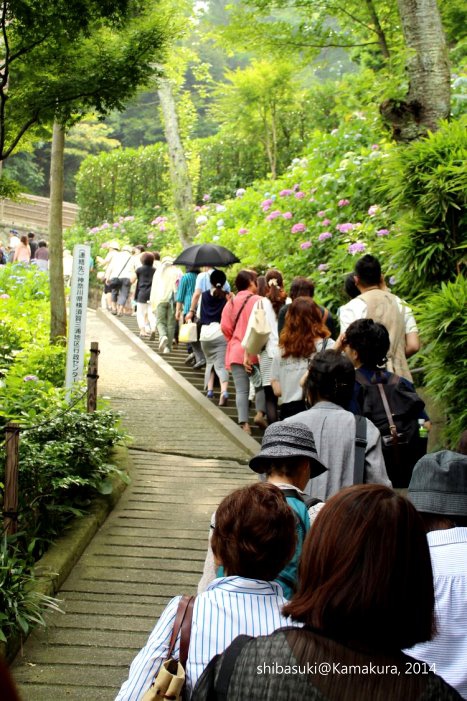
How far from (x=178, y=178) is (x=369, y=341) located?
61.6ft

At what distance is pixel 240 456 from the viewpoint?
9.64 metres

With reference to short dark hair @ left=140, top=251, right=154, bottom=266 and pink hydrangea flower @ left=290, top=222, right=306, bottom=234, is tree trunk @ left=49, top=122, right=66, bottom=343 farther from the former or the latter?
short dark hair @ left=140, top=251, right=154, bottom=266

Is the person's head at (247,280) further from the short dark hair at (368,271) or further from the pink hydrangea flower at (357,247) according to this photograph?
the short dark hair at (368,271)

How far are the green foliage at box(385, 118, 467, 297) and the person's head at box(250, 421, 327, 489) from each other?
12.9 feet

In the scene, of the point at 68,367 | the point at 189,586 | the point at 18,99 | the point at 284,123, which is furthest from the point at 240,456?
the point at 284,123

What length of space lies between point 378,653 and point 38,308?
1343 centimetres

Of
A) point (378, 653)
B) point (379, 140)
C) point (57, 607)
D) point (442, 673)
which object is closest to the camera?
point (378, 653)

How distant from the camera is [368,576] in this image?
196cm

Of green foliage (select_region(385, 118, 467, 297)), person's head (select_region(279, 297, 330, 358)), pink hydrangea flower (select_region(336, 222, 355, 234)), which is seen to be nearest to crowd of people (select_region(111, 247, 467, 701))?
person's head (select_region(279, 297, 330, 358))

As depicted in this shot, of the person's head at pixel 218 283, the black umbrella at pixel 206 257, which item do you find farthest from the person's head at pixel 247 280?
the black umbrella at pixel 206 257

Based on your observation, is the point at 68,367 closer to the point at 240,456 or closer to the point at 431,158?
the point at 240,456

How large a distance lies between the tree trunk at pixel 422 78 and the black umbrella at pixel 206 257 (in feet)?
15.8

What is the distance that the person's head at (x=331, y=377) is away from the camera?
4633mm

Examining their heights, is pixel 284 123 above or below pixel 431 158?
above
